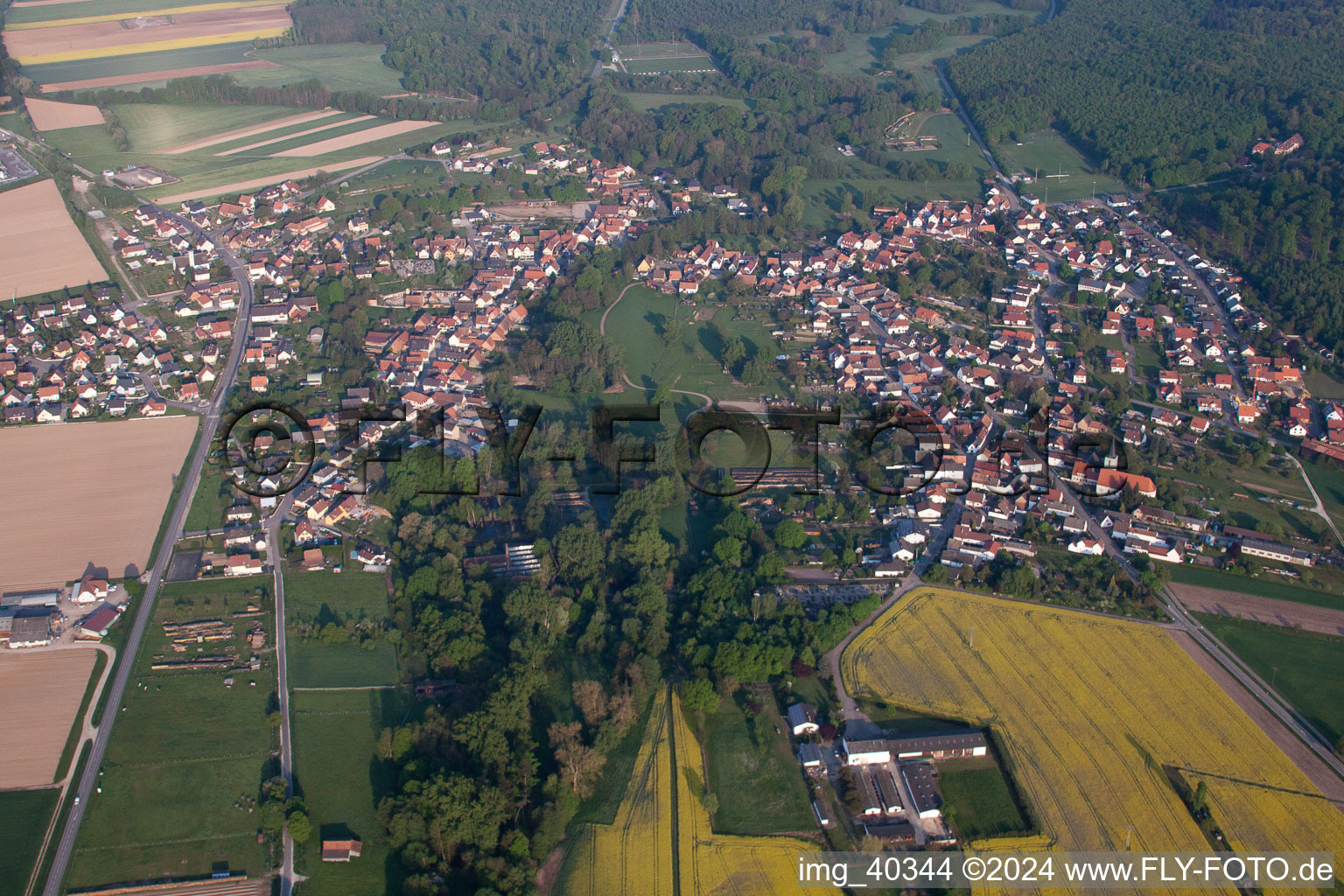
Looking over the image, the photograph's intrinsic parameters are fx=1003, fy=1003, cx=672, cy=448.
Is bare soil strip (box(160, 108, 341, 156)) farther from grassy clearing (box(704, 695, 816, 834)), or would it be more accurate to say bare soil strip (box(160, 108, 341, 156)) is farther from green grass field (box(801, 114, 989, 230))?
grassy clearing (box(704, 695, 816, 834))

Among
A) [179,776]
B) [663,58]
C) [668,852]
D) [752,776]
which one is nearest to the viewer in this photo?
[668,852]

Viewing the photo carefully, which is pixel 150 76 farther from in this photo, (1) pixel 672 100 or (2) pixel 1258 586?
(2) pixel 1258 586

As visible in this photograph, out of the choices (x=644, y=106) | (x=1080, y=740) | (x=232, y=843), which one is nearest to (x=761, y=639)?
(x=1080, y=740)

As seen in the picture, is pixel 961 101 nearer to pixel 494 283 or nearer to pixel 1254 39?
pixel 1254 39

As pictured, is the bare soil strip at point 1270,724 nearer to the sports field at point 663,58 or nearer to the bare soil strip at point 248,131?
the bare soil strip at point 248,131

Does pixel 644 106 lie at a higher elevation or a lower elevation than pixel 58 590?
higher

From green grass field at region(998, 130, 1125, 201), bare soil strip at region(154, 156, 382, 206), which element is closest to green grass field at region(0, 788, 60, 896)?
bare soil strip at region(154, 156, 382, 206)

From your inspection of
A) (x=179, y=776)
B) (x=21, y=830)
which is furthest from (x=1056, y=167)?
(x=21, y=830)

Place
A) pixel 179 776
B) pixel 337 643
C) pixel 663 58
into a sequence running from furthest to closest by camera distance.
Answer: pixel 663 58
pixel 337 643
pixel 179 776
